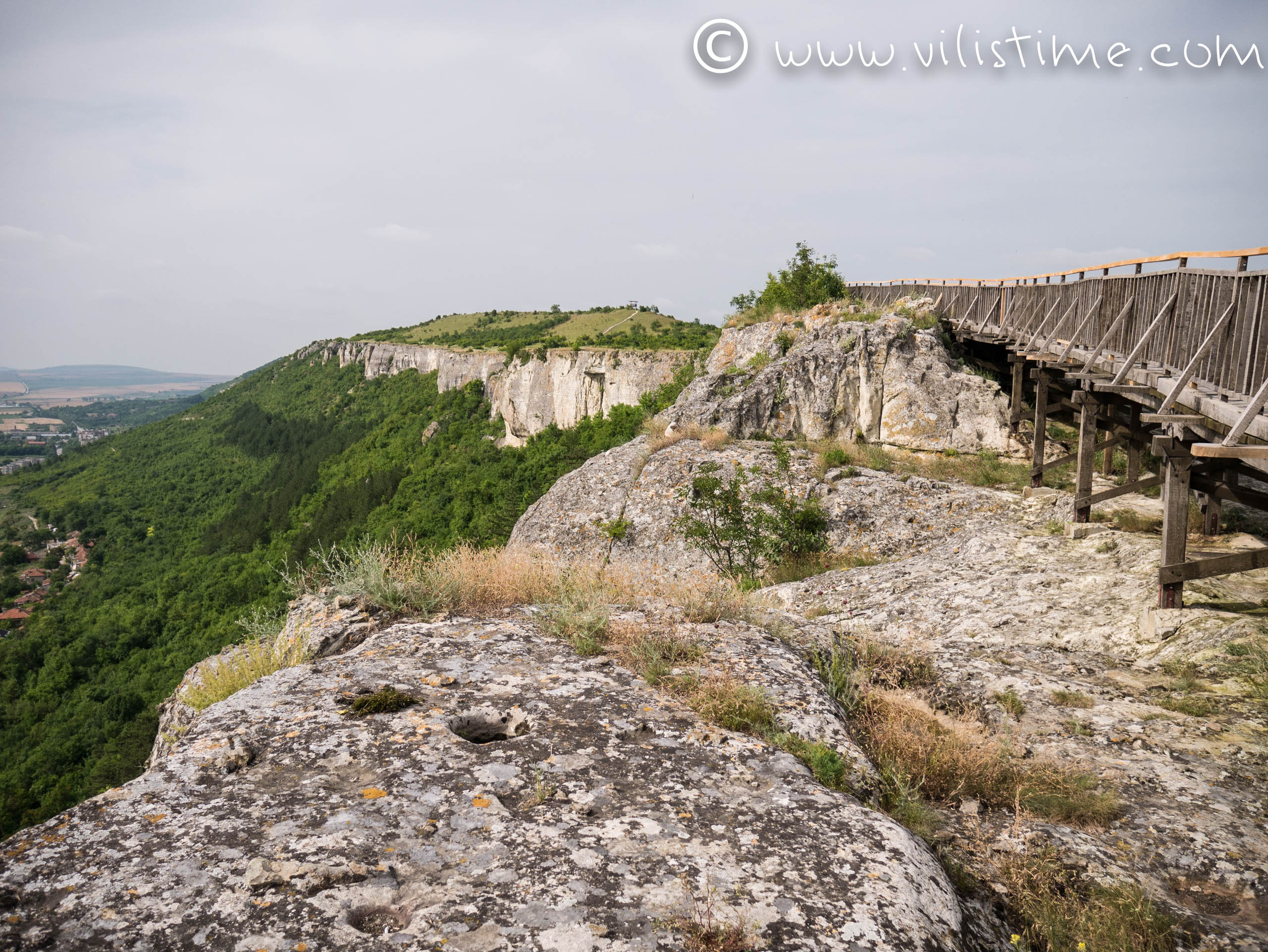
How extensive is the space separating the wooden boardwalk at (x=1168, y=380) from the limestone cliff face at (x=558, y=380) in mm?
22621

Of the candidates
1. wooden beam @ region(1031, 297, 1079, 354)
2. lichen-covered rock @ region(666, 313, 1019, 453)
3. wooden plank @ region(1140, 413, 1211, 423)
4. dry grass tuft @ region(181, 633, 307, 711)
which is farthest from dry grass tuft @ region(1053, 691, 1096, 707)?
lichen-covered rock @ region(666, 313, 1019, 453)

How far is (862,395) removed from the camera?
55.1ft

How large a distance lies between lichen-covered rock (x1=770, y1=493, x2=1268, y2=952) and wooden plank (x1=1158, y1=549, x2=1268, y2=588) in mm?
386

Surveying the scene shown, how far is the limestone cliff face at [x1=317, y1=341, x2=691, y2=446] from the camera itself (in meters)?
37.2

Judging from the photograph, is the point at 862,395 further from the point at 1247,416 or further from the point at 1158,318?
the point at 1247,416

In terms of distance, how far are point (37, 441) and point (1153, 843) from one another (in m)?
219

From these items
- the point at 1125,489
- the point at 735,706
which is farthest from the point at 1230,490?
the point at 735,706

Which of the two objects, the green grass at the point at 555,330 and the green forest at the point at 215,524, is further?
the green grass at the point at 555,330

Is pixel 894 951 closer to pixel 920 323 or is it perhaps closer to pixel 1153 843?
pixel 1153 843

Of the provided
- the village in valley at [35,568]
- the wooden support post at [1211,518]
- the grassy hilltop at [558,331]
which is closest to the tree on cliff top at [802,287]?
the grassy hilltop at [558,331]

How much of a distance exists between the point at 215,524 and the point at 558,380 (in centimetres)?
4089

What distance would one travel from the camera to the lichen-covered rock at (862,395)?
1575 centimetres

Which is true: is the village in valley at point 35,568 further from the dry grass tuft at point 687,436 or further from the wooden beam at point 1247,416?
the wooden beam at point 1247,416

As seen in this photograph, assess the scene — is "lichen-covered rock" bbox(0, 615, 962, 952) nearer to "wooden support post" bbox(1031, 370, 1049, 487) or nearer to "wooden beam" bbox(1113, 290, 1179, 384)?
"wooden beam" bbox(1113, 290, 1179, 384)
